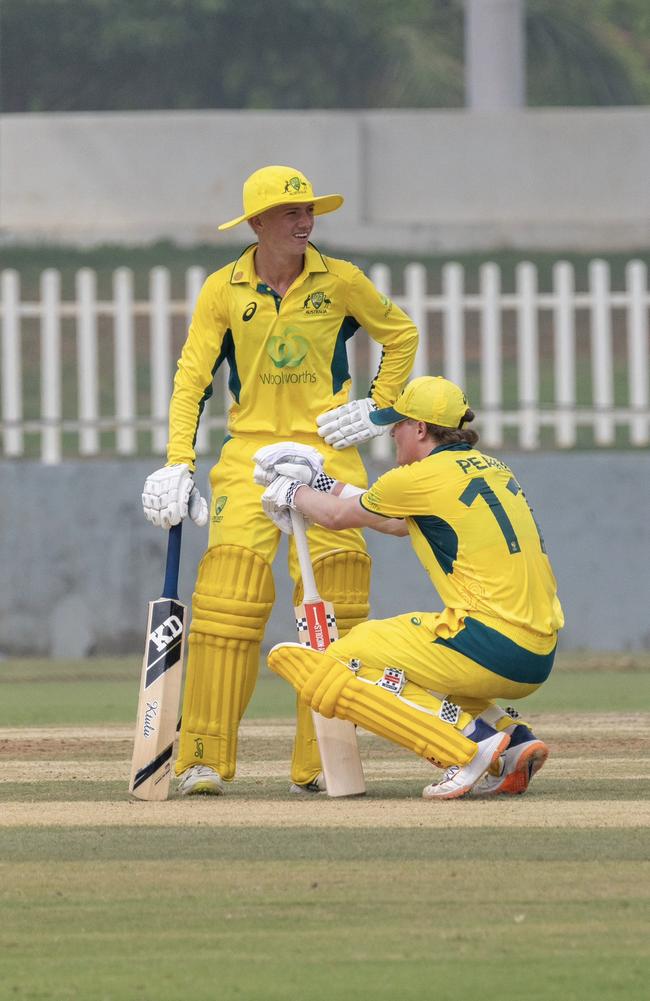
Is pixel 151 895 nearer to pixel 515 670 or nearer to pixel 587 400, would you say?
pixel 515 670

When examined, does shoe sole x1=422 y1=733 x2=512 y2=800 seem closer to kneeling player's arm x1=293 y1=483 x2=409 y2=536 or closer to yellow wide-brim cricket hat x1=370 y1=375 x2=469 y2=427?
kneeling player's arm x1=293 y1=483 x2=409 y2=536

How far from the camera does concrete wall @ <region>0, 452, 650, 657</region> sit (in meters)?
14.6

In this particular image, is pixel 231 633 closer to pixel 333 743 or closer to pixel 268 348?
pixel 333 743

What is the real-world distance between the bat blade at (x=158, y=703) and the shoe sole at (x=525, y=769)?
1095mm

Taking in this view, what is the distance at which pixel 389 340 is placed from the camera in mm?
8578

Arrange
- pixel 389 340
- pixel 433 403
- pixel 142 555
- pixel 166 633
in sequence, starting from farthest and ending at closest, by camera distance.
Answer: pixel 142 555
pixel 389 340
pixel 166 633
pixel 433 403

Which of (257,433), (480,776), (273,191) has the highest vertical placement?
(273,191)

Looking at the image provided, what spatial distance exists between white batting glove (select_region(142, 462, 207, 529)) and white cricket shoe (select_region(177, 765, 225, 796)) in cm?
83

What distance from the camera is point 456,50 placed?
36.0 m

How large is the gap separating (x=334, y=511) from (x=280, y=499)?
7.4 inches

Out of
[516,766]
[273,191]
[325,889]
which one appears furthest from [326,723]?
[325,889]

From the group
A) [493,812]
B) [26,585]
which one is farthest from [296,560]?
[26,585]

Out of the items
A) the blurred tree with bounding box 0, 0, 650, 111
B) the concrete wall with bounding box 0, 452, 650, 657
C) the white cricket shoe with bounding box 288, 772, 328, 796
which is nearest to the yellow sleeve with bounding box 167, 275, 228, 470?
the white cricket shoe with bounding box 288, 772, 328, 796

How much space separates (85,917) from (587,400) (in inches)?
600
